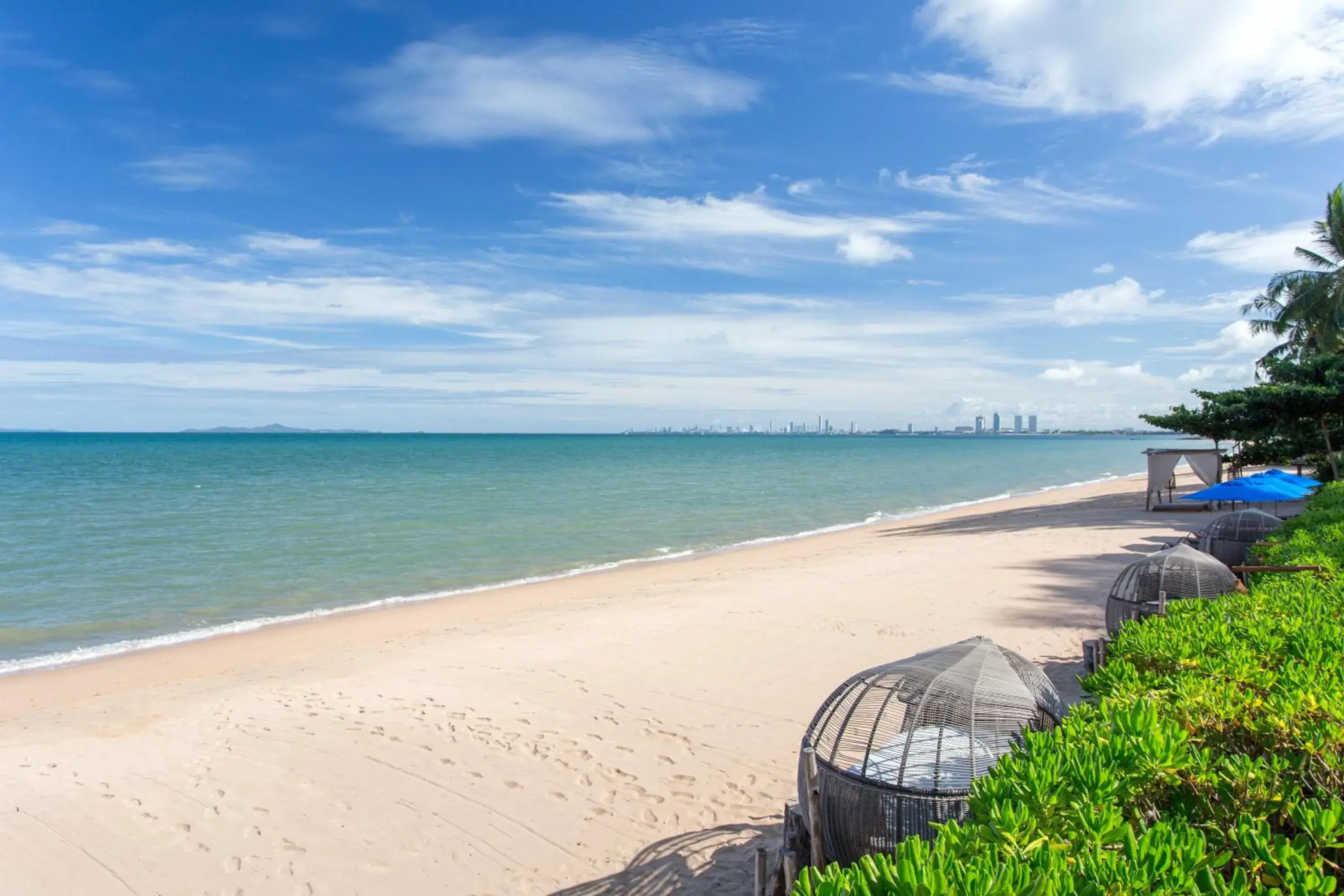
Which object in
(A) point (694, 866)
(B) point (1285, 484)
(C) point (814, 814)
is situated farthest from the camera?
(B) point (1285, 484)

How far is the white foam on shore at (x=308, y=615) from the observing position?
13141mm

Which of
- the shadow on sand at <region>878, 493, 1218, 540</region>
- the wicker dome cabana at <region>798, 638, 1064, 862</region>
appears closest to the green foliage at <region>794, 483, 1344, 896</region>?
the wicker dome cabana at <region>798, 638, 1064, 862</region>

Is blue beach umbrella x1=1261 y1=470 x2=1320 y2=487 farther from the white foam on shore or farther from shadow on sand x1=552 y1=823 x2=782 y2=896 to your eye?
shadow on sand x1=552 y1=823 x2=782 y2=896

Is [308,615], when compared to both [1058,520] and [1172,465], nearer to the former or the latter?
[1058,520]

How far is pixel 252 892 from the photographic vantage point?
5734mm

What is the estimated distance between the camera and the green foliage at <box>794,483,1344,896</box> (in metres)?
2.06

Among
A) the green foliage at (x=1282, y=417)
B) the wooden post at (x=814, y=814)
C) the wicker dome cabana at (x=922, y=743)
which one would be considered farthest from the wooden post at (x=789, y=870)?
the green foliage at (x=1282, y=417)

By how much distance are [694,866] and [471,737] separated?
3296 millimetres

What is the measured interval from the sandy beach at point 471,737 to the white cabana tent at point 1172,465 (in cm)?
1317

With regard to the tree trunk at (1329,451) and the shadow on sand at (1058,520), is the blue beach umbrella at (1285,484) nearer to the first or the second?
the shadow on sand at (1058,520)

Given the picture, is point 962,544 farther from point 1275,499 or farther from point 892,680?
point 892,680

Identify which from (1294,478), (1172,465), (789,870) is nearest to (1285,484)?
(1294,478)

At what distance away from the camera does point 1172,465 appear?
27.8m

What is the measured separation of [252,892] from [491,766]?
7.49 feet
